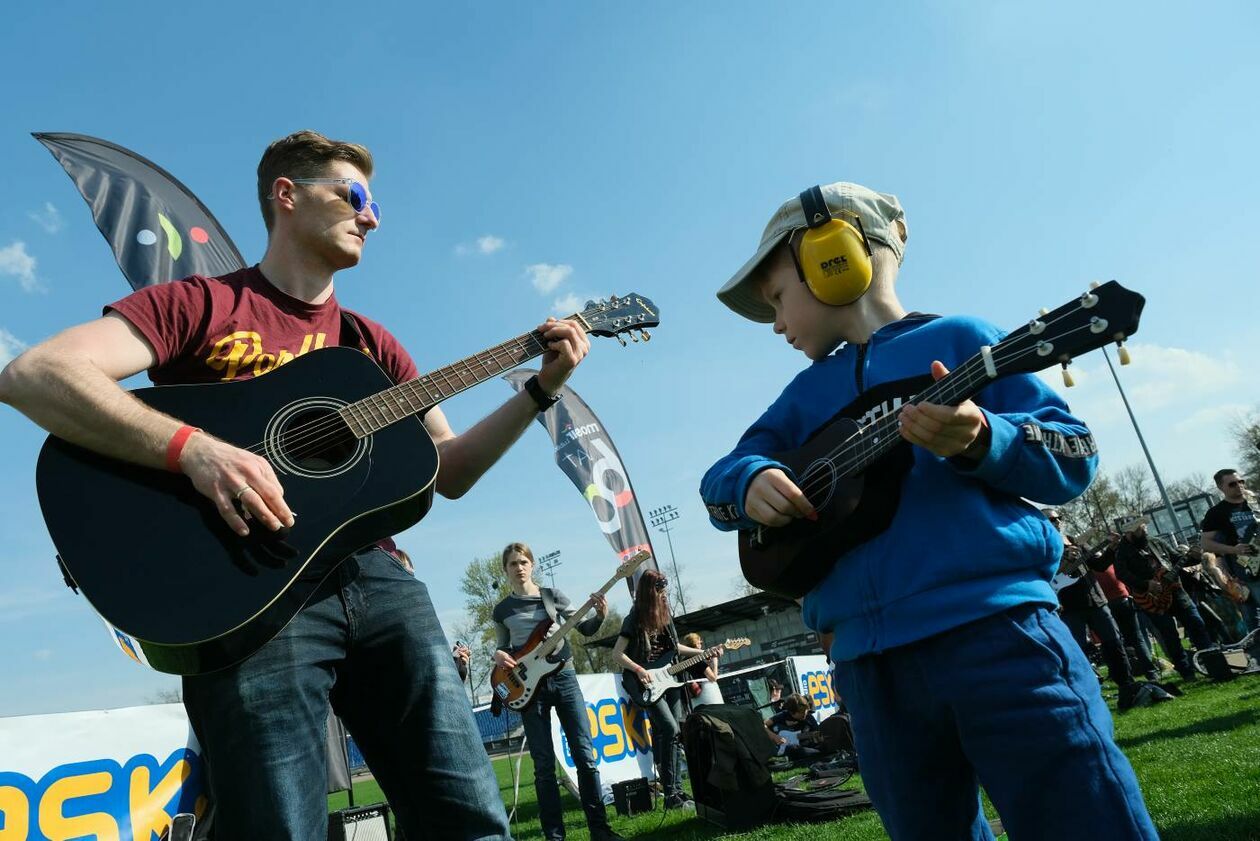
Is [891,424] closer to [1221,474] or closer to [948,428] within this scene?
[948,428]

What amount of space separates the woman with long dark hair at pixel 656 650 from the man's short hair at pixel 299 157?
23.4 feet

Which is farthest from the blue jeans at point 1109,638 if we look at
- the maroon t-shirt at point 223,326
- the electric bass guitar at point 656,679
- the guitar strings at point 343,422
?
the maroon t-shirt at point 223,326

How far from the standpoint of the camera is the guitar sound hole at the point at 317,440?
223 cm

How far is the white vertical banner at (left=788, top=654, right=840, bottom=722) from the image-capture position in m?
14.8

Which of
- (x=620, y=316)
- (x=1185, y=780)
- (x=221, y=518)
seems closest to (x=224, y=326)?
(x=221, y=518)

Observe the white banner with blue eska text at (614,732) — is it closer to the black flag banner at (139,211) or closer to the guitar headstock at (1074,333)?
the black flag banner at (139,211)

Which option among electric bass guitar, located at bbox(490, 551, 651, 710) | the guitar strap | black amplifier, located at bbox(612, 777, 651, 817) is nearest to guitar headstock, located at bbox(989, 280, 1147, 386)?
electric bass guitar, located at bbox(490, 551, 651, 710)

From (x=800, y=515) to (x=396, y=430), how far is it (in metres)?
1.21

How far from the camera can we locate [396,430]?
2.39 meters

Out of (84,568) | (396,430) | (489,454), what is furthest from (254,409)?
(489,454)

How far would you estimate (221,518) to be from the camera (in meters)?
2.00

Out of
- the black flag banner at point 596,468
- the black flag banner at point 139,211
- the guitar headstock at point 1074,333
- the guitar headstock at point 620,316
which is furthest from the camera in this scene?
the black flag banner at point 596,468

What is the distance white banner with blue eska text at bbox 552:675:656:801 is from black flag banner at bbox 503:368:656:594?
9.61 ft

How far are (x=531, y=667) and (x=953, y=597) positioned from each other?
21.3 feet
